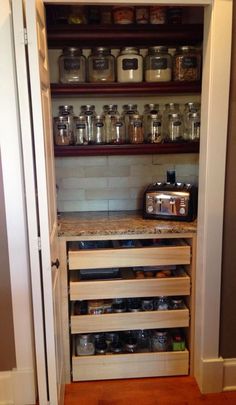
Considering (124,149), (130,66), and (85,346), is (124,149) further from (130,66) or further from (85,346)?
(85,346)

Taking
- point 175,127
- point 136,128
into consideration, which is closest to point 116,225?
point 136,128

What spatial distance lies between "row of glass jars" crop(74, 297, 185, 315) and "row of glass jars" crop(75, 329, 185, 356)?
16 centimetres

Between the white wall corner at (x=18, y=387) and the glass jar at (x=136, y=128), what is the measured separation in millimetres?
1337

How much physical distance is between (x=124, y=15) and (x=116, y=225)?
1113mm

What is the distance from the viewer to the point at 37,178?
1391 mm

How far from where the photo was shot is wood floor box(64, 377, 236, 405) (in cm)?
192

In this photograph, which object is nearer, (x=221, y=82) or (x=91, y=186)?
(x=221, y=82)

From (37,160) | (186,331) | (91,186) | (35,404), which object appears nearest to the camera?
(37,160)

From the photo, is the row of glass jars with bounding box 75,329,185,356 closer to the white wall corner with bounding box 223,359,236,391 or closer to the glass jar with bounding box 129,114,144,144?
the white wall corner with bounding box 223,359,236,391

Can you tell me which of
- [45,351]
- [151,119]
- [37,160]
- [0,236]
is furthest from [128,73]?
[45,351]

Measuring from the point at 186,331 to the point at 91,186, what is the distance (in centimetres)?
104

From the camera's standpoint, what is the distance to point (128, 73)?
2.02 metres

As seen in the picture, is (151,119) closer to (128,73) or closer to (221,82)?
(128,73)

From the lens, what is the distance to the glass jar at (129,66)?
6.59ft
